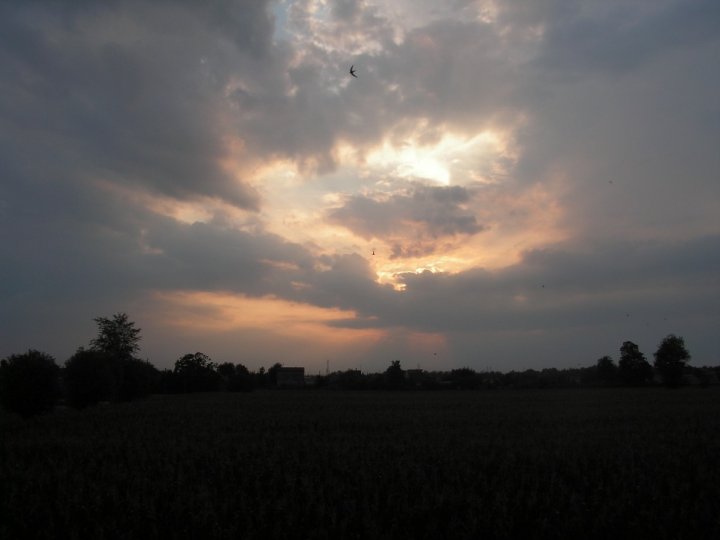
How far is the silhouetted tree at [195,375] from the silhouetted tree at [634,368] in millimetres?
85941

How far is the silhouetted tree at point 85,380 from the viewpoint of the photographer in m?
44.4

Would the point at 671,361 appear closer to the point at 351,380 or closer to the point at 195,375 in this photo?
the point at 351,380

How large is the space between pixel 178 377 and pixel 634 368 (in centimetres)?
9420

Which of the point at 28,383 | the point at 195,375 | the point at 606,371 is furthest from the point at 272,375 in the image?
the point at 28,383

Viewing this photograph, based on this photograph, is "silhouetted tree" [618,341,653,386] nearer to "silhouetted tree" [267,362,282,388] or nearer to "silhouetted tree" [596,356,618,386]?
"silhouetted tree" [596,356,618,386]

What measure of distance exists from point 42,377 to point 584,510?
3542cm

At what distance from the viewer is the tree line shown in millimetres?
36375

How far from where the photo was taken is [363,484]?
15.1 meters

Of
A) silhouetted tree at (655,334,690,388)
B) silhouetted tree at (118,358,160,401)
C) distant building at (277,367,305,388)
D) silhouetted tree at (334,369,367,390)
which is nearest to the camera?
silhouetted tree at (118,358,160,401)

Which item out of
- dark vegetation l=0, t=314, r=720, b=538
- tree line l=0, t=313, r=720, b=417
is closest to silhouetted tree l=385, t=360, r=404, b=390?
tree line l=0, t=313, r=720, b=417

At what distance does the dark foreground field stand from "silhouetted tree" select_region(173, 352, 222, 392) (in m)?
88.6

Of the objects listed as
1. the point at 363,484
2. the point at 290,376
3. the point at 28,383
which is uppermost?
the point at 290,376

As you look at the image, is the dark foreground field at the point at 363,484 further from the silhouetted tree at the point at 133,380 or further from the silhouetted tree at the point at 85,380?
the silhouetted tree at the point at 133,380

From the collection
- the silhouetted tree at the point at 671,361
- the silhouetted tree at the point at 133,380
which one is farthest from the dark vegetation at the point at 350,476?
the silhouetted tree at the point at 671,361
